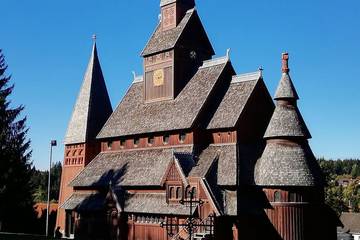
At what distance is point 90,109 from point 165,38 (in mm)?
12322

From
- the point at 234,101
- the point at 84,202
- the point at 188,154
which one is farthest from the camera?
the point at 84,202

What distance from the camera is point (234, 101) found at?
43656 mm

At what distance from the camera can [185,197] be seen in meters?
39.9

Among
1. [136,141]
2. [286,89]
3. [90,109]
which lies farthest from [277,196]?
[90,109]

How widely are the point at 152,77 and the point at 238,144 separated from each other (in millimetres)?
13359

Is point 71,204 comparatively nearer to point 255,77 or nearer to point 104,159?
point 104,159

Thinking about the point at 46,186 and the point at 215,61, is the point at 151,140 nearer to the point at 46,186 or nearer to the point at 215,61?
the point at 215,61

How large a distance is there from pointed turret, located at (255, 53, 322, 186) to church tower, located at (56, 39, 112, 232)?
21.6 metres

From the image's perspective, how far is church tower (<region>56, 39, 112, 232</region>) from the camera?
183 ft

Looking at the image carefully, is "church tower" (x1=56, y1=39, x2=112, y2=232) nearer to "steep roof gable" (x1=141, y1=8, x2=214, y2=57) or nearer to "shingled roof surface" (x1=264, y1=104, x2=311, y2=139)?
"steep roof gable" (x1=141, y1=8, x2=214, y2=57)

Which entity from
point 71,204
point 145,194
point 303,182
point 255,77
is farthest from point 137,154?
point 303,182

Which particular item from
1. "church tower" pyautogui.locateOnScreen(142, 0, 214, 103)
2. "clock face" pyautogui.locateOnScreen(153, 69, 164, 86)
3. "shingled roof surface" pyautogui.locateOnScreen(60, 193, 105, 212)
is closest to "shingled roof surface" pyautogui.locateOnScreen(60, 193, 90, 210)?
"shingled roof surface" pyautogui.locateOnScreen(60, 193, 105, 212)

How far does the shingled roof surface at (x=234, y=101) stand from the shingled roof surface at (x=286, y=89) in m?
2.50

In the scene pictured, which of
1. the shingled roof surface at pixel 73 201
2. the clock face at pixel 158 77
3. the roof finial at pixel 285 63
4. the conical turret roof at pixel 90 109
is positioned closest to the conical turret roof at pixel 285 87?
the roof finial at pixel 285 63
